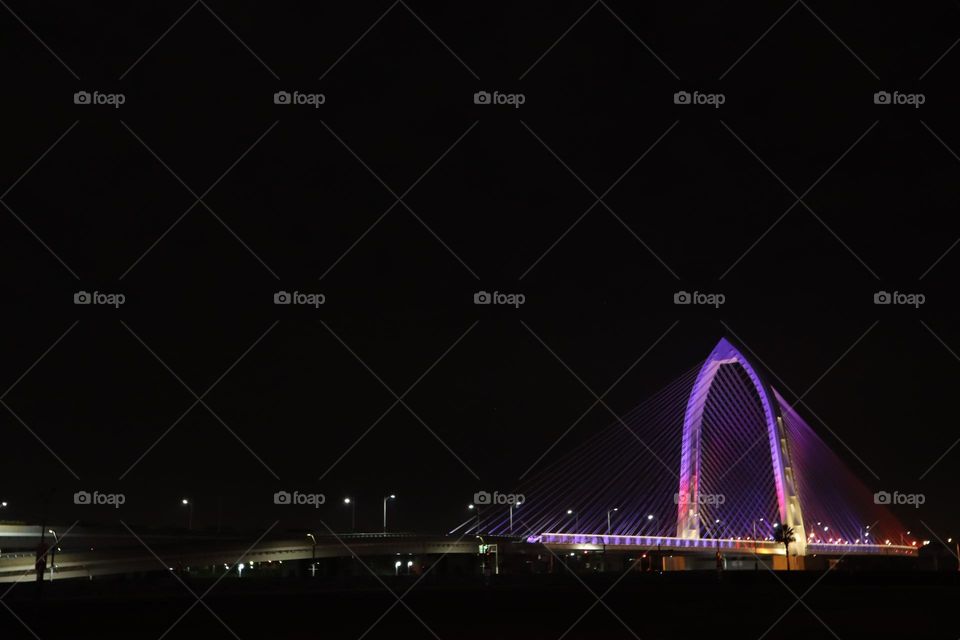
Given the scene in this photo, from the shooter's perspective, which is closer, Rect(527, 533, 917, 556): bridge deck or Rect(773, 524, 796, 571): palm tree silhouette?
Rect(773, 524, 796, 571): palm tree silhouette

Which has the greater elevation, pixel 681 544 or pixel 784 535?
pixel 784 535

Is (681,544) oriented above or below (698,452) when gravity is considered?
below

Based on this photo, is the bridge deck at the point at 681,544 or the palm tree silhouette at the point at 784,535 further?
the bridge deck at the point at 681,544

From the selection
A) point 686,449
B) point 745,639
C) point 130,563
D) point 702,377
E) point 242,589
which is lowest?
point 745,639

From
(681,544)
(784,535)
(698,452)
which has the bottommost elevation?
(681,544)

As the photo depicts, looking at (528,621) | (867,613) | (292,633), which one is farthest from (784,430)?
(292,633)

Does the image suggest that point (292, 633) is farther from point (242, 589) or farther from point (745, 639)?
point (242, 589)

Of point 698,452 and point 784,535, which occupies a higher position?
point 698,452

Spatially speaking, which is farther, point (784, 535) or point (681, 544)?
point (681, 544)
